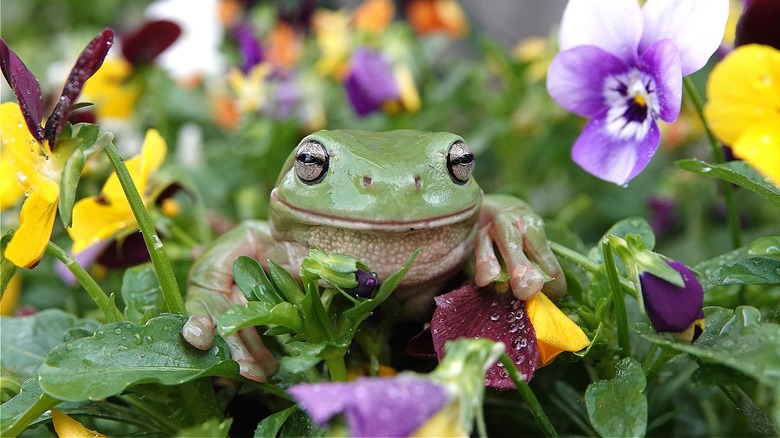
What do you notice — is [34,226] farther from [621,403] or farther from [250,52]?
[250,52]

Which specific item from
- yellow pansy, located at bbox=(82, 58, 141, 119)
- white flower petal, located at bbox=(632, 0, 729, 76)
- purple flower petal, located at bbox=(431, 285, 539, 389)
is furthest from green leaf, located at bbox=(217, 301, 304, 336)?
yellow pansy, located at bbox=(82, 58, 141, 119)

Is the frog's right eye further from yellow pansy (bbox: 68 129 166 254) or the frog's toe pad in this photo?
yellow pansy (bbox: 68 129 166 254)

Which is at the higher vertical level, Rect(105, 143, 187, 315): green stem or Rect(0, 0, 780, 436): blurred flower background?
Rect(105, 143, 187, 315): green stem

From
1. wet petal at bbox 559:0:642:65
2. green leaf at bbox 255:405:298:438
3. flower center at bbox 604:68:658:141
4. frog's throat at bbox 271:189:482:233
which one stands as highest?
wet petal at bbox 559:0:642:65

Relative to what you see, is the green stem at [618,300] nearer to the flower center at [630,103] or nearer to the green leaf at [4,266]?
the flower center at [630,103]

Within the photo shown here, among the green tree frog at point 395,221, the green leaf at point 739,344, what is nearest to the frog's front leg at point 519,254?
the green tree frog at point 395,221

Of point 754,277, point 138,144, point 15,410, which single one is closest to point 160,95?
point 138,144

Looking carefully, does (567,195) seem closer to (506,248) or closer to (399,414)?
(506,248)

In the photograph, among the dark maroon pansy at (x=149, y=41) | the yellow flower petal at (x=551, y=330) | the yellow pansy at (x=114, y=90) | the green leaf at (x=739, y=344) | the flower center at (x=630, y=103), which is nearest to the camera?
the green leaf at (x=739, y=344)
